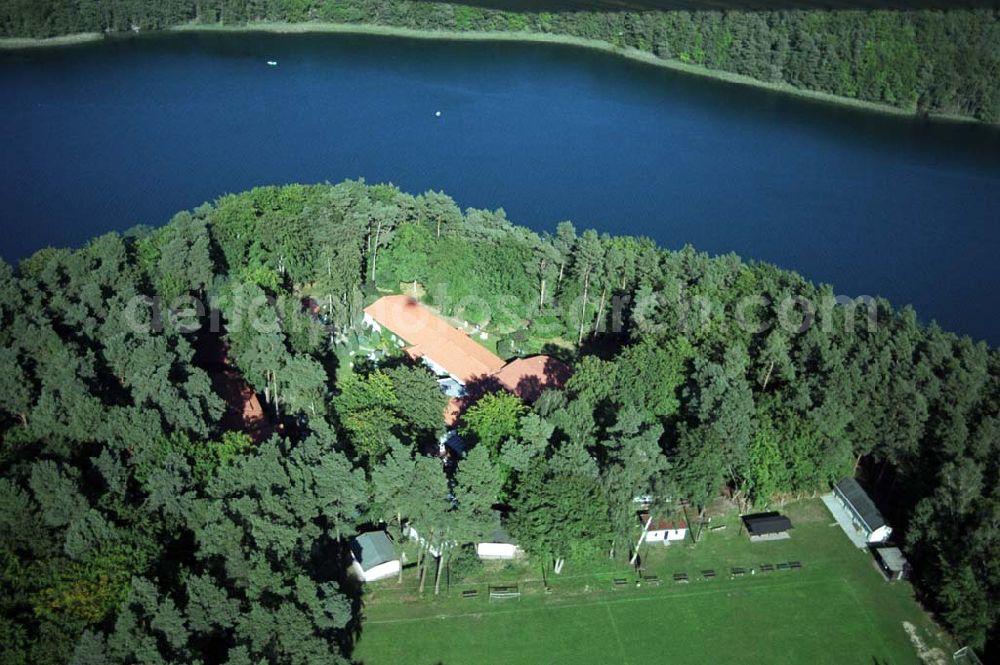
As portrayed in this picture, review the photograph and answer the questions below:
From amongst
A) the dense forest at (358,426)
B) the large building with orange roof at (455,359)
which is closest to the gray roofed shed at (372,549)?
the dense forest at (358,426)

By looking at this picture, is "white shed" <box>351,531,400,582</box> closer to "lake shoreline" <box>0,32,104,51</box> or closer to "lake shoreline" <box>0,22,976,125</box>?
"lake shoreline" <box>0,22,976,125</box>

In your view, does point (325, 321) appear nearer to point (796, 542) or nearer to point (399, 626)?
point (399, 626)

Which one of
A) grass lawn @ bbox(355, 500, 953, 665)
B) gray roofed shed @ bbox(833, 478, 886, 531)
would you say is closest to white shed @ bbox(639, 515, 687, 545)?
grass lawn @ bbox(355, 500, 953, 665)

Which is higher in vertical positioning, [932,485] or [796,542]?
[932,485]

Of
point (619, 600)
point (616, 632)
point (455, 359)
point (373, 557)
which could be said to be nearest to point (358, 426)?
point (373, 557)

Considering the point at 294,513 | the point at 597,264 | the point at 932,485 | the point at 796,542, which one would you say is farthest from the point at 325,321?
the point at 932,485

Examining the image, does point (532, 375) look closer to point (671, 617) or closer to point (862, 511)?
point (671, 617)
